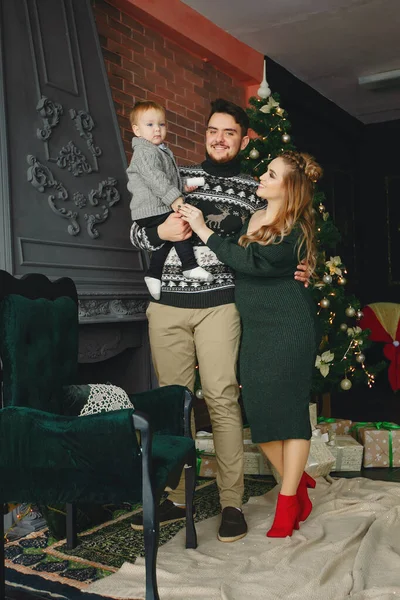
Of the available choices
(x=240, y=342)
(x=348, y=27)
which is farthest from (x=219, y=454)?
(x=348, y=27)

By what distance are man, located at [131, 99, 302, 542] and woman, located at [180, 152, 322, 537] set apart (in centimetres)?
8

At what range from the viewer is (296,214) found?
8.52 ft

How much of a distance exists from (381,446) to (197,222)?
2138 mm

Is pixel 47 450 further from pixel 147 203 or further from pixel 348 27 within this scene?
pixel 348 27

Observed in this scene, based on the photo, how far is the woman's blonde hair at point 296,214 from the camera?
8.45 feet

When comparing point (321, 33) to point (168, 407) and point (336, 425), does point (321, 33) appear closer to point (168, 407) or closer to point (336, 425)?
point (336, 425)

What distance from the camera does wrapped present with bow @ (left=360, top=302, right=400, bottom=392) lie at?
21.7 ft

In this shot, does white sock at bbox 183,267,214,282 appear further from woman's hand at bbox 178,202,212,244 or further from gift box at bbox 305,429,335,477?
gift box at bbox 305,429,335,477

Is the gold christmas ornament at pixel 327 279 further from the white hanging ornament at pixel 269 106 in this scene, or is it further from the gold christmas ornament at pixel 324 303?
the white hanging ornament at pixel 269 106

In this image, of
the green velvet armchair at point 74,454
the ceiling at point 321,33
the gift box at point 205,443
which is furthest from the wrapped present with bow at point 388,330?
the green velvet armchair at point 74,454

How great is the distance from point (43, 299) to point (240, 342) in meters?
0.85

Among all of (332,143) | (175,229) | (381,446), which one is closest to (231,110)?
(175,229)

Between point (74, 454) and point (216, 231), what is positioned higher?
point (216, 231)

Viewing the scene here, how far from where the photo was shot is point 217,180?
9.16 feet
